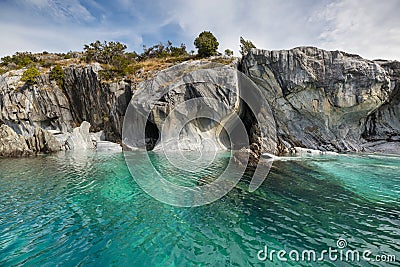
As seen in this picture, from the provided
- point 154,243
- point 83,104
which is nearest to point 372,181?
point 154,243

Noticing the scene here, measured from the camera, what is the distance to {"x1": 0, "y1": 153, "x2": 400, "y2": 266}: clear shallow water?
593cm

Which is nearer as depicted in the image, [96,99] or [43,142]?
[43,142]

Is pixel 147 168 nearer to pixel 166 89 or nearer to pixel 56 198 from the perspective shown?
pixel 56 198

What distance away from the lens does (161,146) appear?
2947 cm

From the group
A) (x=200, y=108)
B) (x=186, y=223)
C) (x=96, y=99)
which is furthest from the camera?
(x=96, y=99)

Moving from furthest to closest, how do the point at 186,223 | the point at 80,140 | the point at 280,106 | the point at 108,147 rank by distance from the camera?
the point at 80,140 < the point at 280,106 < the point at 108,147 < the point at 186,223

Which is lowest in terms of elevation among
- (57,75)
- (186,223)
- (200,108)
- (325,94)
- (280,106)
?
(186,223)

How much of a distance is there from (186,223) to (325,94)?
29748 mm

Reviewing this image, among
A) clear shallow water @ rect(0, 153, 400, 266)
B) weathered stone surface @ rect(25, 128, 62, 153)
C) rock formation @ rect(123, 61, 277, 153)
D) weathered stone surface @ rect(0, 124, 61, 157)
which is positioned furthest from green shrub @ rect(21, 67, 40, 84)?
clear shallow water @ rect(0, 153, 400, 266)

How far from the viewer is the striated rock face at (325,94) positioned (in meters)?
28.3

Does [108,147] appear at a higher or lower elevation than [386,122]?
lower

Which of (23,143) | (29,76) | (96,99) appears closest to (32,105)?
(29,76)

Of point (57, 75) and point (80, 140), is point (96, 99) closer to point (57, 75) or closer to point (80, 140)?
point (80, 140)

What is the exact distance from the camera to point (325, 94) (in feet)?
96.8
